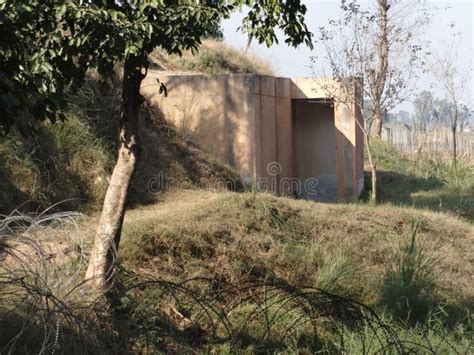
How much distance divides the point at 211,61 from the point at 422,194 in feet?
19.7

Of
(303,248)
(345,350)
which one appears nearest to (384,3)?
(303,248)

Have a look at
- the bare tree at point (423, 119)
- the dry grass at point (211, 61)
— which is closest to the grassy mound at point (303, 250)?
the dry grass at point (211, 61)

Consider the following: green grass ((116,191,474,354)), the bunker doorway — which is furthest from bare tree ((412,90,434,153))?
green grass ((116,191,474,354))

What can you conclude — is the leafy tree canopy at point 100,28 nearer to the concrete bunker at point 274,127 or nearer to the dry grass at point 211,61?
the concrete bunker at point 274,127

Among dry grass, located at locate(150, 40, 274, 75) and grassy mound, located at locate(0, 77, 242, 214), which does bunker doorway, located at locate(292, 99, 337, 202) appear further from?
grassy mound, located at locate(0, 77, 242, 214)

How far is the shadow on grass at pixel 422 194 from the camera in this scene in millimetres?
15110

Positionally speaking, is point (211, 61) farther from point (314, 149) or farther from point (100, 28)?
point (100, 28)

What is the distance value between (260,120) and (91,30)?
Result: 8544 millimetres

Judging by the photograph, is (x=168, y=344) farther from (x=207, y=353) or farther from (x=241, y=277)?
(x=241, y=277)

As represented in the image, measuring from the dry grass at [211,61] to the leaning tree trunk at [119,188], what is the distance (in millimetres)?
10123

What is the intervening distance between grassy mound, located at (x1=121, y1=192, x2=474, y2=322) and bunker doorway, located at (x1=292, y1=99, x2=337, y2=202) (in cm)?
570

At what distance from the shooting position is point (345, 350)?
628 centimetres

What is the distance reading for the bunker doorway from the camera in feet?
56.0

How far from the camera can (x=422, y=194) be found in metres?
17.1
